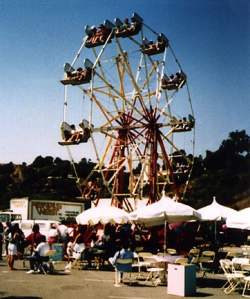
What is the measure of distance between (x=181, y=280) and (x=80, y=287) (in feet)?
8.37

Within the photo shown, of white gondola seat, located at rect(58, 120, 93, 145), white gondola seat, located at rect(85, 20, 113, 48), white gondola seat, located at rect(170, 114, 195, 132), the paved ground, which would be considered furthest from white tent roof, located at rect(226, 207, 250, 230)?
white gondola seat, located at rect(170, 114, 195, 132)

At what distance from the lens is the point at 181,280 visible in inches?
424

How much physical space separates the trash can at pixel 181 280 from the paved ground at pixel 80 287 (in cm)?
20

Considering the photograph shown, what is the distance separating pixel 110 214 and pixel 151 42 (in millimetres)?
15699

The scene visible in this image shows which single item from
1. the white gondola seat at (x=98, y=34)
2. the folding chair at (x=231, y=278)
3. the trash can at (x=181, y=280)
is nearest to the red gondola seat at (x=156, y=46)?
the white gondola seat at (x=98, y=34)

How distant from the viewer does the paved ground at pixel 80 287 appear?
1055cm

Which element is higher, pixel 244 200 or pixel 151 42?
pixel 151 42

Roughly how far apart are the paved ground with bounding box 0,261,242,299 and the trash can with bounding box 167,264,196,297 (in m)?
Answer: 0.20

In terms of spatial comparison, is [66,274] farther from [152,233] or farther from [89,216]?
[152,233]

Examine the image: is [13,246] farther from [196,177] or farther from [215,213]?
[196,177]

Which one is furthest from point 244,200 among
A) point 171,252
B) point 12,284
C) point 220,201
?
point 12,284

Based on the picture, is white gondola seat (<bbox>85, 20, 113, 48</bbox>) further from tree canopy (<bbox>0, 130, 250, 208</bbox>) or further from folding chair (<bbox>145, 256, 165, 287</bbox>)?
folding chair (<bbox>145, 256, 165, 287</bbox>)

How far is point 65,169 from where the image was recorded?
8962 centimetres

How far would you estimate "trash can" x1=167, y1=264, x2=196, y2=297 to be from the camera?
10.7 metres
